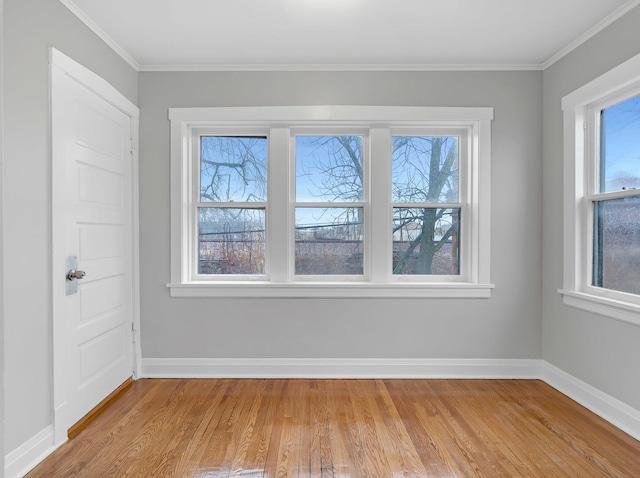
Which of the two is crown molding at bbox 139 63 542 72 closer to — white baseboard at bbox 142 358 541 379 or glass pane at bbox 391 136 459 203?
glass pane at bbox 391 136 459 203

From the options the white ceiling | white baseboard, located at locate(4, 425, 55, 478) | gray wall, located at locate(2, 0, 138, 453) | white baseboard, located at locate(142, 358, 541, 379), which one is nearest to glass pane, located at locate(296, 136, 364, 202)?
Result: the white ceiling

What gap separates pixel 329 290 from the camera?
328 cm

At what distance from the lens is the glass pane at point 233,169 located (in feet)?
11.1

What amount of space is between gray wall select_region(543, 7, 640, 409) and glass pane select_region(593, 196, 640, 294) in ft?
0.83

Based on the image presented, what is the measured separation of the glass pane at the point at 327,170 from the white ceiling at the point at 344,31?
59 centimetres

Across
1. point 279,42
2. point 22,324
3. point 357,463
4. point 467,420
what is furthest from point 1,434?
point 279,42

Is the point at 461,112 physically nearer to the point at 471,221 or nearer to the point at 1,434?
the point at 471,221

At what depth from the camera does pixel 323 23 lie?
2.63m

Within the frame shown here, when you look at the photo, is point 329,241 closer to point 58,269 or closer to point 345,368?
point 345,368

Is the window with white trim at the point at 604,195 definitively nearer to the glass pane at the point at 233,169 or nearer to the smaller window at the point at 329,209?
the smaller window at the point at 329,209

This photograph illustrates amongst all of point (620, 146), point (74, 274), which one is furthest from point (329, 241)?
point (620, 146)

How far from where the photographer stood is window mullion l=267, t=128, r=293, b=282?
3301 mm

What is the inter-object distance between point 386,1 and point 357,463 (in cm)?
261

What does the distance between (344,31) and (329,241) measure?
158 centimetres
